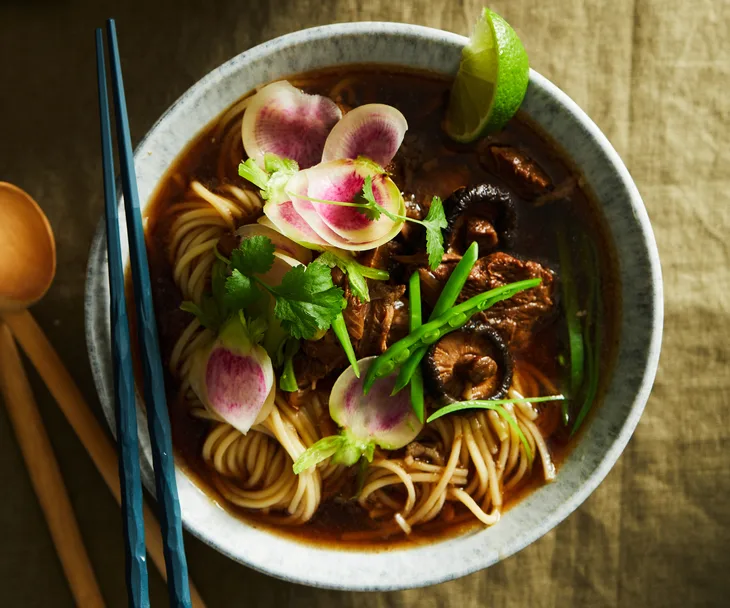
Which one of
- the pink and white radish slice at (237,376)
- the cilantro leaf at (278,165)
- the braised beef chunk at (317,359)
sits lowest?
the pink and white radish slice at (237,376)

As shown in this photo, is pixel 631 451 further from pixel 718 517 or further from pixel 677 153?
pixel 677 153

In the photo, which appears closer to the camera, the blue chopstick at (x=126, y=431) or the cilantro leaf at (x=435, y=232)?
the blue chopstick at (x=126, y=431)

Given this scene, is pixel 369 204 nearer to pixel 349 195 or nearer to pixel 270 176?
pixel 349 195

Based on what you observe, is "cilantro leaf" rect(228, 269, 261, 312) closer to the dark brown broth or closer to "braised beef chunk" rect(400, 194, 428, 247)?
the dark brown broth

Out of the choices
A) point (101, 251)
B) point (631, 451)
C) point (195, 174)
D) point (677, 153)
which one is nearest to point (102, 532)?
point (101, 251)

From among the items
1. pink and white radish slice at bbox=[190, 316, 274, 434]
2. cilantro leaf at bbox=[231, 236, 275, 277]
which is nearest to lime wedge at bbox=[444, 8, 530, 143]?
cilantro leaf at bbox=[231, 236, 275, 277]

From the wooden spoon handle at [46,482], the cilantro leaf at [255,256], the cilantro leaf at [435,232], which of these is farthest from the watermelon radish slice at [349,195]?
the wooden spoon handle at [46,482]

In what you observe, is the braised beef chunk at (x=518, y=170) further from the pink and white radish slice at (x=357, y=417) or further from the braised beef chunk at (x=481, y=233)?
the pink and white radish slice at (x=357, y=417)
